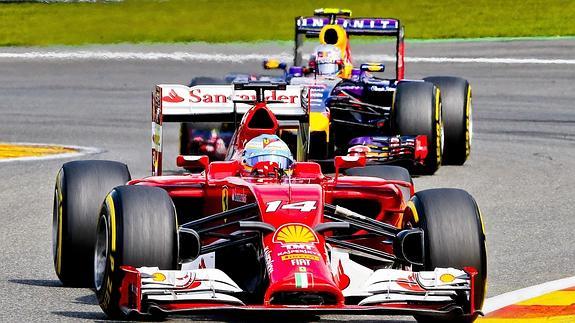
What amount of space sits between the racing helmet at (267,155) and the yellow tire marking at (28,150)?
8.31 metres

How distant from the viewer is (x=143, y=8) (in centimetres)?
3472

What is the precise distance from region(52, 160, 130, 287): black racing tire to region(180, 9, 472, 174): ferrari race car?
5.52 meters

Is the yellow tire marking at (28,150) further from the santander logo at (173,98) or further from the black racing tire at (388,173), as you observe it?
the black racing tire at (388,173)

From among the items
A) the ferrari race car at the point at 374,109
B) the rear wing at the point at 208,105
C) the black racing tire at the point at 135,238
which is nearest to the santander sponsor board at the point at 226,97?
the rear wing at the point at 208,105

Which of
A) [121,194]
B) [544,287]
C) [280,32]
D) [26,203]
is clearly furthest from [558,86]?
[121,194]

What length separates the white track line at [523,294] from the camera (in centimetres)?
905

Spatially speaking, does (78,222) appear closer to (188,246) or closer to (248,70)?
(188,246)

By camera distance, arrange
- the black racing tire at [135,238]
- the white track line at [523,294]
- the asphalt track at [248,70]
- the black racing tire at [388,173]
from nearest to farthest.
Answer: the black racing tire at [135,238] < the white track line at [523,294] < the asphalt track at [248,70] < the black racing tire at [388,173]

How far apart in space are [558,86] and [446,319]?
19.3 meters

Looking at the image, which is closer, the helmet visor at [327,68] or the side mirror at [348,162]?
the side mirror at [348,162]

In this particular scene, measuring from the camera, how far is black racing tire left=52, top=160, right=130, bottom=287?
959cm

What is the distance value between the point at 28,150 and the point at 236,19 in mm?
16353

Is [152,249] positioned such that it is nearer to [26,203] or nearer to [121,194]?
[121,194]

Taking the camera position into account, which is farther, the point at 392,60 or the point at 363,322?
the point at 392,60
